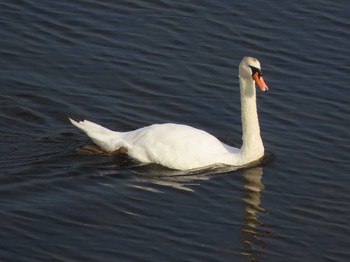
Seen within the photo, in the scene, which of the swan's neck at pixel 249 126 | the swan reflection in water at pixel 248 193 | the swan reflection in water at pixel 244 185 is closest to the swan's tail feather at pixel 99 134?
the swan reflection in water at pixel 244 185

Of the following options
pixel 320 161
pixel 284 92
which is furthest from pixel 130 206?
pixel 284 92

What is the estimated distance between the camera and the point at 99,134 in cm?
1382

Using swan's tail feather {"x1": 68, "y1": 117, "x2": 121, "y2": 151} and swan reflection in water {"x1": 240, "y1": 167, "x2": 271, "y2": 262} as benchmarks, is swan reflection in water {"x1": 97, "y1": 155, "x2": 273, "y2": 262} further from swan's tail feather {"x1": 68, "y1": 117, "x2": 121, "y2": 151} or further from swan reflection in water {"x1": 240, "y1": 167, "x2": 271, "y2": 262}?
swan's tail feather {"x1": 68, "y1": 117, "x2": 121, "y2": 151}

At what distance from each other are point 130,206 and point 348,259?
232cm

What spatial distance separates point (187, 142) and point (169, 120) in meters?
1.38

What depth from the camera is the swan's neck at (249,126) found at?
13789 mm

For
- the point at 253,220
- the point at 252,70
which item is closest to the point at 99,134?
the point at 252,70

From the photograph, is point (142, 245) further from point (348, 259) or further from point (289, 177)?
point (289, 177)

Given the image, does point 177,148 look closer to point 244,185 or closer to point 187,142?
point 187,142

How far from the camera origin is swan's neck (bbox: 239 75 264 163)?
45.2 feet

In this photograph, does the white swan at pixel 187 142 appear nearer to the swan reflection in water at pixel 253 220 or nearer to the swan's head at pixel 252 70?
the swan's head at pixel 252 70

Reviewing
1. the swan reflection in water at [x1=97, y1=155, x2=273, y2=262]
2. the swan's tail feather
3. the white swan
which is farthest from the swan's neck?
the swan's tail feather

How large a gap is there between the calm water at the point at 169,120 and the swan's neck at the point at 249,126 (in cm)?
24

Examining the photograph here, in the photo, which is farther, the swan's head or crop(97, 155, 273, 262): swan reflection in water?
the swan's head
